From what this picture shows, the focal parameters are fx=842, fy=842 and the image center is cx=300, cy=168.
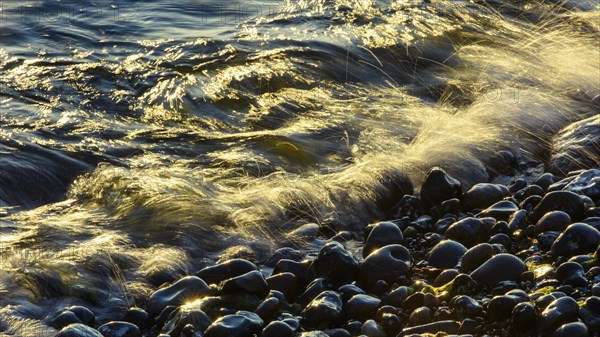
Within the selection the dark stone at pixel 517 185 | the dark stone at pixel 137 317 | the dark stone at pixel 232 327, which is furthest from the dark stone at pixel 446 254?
the dark stone at pixel 137 317

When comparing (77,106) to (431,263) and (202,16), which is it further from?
(431,263)

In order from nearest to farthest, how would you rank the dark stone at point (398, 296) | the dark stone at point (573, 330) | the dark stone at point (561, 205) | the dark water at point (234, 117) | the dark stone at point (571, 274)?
1. the dark stone at point (573, 330)
2. the dark stone at point (571, 274)
3. the dark stone at point (398, 296)
4. the dark stone at point (561, 205)
5. the dark water at point (234, 117)

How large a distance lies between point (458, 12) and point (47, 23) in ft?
16.7

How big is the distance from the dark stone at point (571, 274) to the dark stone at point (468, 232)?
67 centimetres

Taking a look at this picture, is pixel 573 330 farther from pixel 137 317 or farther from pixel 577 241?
pixel 137 317

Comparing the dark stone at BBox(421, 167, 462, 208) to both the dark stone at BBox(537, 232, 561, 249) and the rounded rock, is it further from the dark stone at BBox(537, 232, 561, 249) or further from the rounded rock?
the rounded rock

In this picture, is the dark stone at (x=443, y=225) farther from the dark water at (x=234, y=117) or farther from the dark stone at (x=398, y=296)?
the dark stone at (x=398, y=296)

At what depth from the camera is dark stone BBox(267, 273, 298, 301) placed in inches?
174

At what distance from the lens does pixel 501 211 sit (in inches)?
200

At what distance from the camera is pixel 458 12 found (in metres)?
10.7

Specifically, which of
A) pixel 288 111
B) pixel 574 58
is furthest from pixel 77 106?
pixel 574 58

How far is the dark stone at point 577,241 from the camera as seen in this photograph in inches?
171

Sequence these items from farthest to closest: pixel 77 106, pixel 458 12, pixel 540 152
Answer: pixel 458 12 → pixel 77 106 → pixel 540 152

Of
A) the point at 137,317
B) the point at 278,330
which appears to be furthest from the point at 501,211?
the point at 137,317
